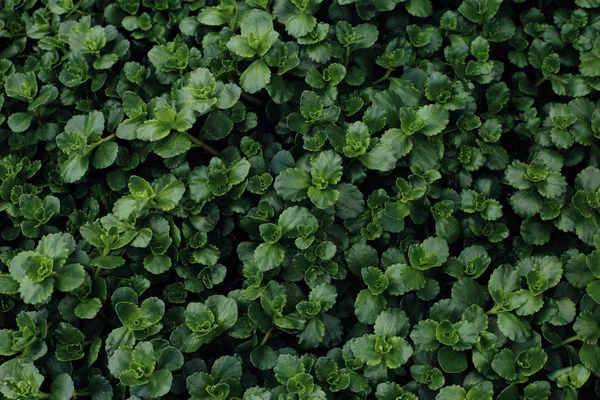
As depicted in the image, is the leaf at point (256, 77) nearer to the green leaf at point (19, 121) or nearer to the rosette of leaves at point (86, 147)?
the rosette of leaves at point (86, 147)

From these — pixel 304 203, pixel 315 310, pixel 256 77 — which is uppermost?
pixel 256 77

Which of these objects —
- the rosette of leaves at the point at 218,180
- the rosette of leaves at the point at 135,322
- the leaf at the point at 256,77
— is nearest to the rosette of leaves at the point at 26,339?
the rosette of leaves at the point at 135,322

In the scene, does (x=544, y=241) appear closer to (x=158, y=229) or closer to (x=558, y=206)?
(x=558, y=206)

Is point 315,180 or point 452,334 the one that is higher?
point 315,180

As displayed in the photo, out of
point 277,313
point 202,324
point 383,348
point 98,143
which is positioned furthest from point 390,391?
point 98,143

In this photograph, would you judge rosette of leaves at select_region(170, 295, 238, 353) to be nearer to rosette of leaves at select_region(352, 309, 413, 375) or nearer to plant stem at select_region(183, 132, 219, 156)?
rosette of leaves at select_region(352, 309, 413, 375)

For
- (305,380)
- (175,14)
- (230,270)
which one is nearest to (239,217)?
(230,270)

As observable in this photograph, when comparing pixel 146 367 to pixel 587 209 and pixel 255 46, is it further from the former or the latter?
pixel 587 209

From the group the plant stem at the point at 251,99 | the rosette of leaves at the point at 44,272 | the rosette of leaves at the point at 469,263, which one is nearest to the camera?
the rosette of leaves at the point at 44,272
